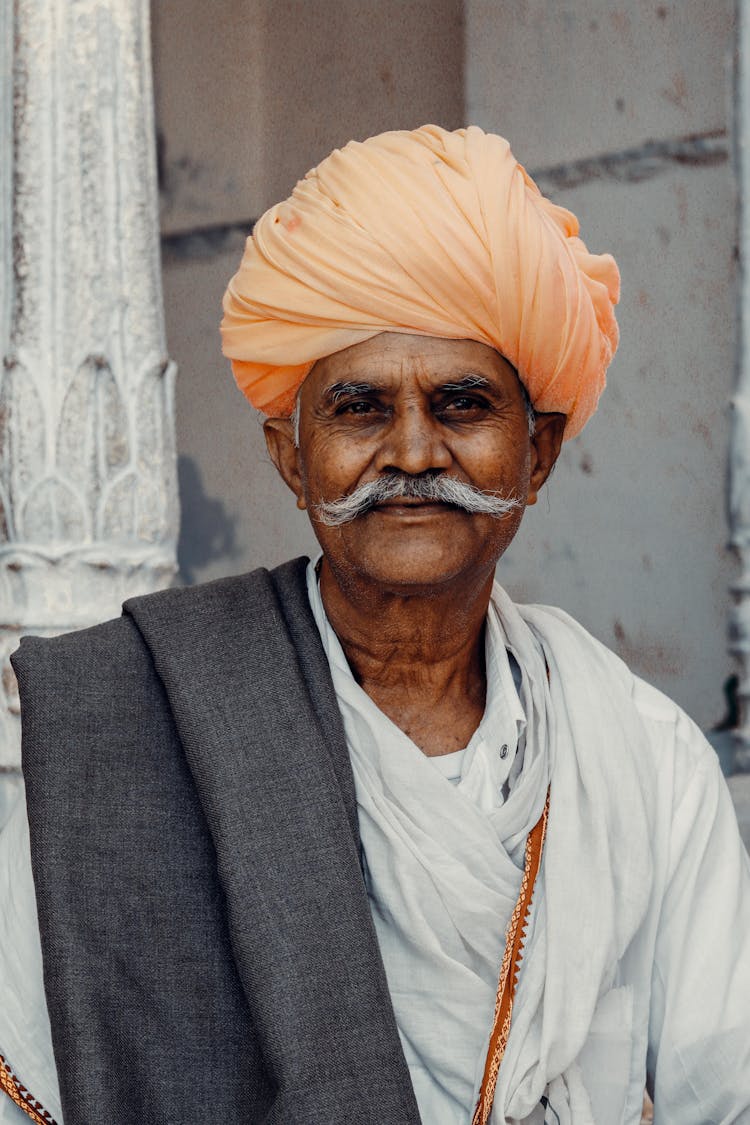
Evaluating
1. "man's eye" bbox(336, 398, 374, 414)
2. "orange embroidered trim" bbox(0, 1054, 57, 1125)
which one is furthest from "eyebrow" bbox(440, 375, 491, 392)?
"orange embroidered trim" bbox(0, 1054, 57, 1125)

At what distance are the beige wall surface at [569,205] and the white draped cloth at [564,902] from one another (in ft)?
4.98

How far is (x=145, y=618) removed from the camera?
2.04 m

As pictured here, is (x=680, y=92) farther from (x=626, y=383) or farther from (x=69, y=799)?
(x=69, y=799)

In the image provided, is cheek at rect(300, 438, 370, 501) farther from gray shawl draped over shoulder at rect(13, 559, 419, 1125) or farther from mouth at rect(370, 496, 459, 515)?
gray shawl draped over shoulder at rect(13, 559, 419, 1125)

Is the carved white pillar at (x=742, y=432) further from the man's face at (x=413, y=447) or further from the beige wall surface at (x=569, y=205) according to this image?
the man's face at (x=413, y=447)

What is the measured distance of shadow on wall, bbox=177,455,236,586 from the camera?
4.39 meters

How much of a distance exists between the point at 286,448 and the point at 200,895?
665 mm

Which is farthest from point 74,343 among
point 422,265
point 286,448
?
point 422,265

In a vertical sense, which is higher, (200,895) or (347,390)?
(347,390)

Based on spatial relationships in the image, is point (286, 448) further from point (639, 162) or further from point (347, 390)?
point (639, 162)

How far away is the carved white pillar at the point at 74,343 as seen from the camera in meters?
3.01

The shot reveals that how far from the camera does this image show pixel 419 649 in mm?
2104

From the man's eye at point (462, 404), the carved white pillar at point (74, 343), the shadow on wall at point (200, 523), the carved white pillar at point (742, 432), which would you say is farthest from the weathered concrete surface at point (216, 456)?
the man's eye at point (462, 404)

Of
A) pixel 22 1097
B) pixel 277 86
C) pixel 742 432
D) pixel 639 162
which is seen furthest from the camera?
pixel 277 86
